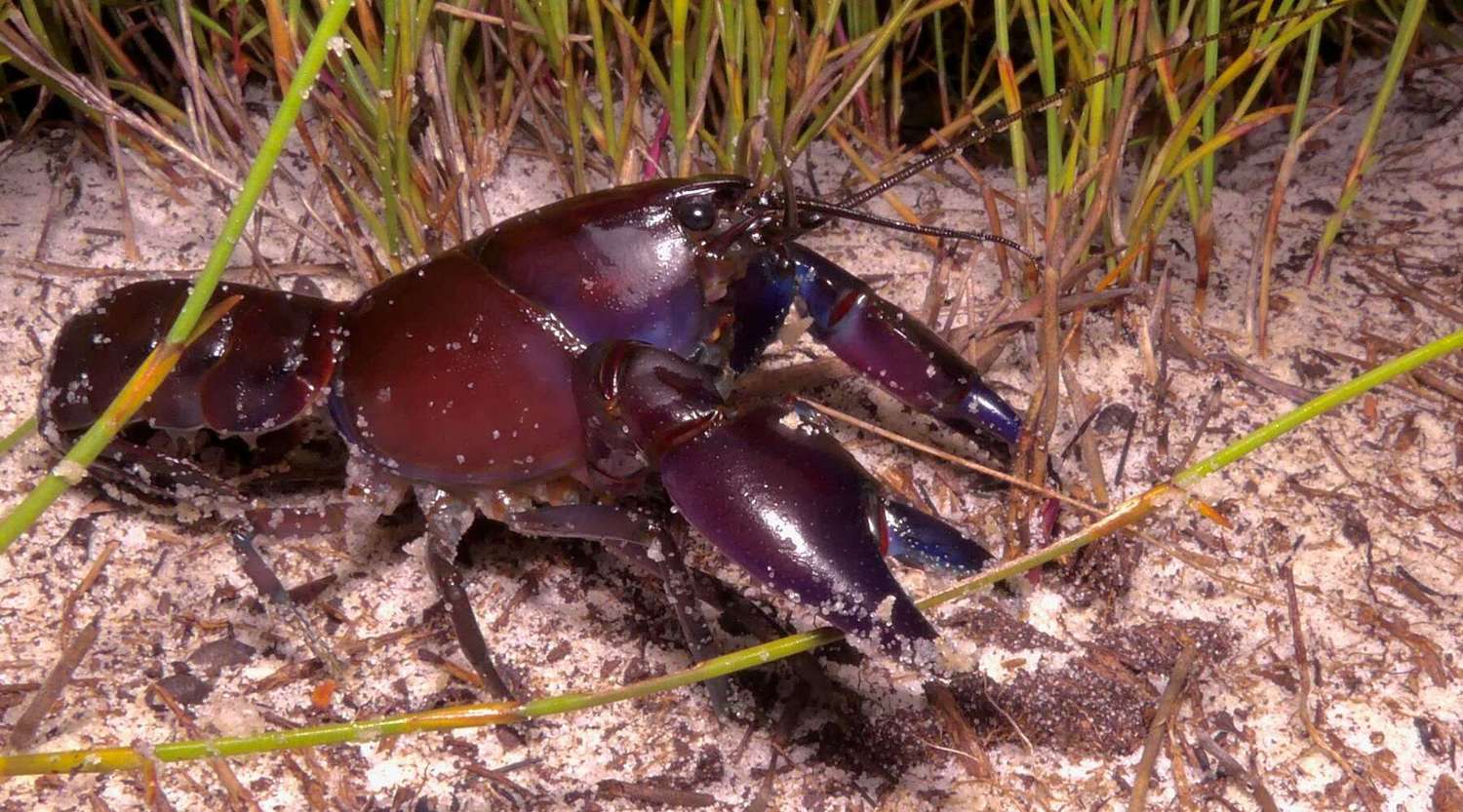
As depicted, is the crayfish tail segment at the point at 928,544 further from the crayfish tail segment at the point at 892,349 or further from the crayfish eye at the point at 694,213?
the crayfish eye at the point at 694,213

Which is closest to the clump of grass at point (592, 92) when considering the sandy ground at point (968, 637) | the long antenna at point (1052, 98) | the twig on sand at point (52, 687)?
the long antenna at point (1052, 98)

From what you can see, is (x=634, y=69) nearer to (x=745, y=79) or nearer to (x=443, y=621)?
(x=745, y=79)

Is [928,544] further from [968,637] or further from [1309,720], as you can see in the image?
[1309,720]

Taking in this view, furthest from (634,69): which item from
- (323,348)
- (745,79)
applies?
(323,348)

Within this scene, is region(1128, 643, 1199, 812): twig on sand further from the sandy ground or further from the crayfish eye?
the crayfish eye

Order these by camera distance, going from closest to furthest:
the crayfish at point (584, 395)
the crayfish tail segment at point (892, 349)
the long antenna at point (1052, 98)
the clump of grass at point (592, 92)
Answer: the crayfish at point (584, 395)
the long antenna at point (1052, 98)
the crayfish tail segment at point (892, 349)
the clump of grass at point (592, 92)

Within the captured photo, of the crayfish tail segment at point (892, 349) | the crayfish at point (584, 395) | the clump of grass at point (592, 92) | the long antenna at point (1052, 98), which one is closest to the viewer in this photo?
the crayfish at point (584, 395)

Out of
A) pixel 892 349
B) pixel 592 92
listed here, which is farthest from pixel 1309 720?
pixel 592 92
